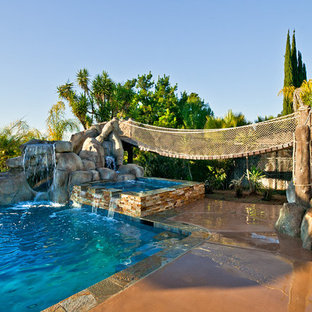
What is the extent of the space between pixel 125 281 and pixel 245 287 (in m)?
0.92

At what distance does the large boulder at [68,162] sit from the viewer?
6034 millimetres

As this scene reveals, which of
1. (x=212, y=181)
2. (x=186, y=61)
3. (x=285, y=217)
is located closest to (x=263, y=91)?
(x=186, y=61)

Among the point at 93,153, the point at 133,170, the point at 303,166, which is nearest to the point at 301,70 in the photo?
the point at 133,170

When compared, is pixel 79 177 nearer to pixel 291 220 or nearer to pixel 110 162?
pixel 110 162

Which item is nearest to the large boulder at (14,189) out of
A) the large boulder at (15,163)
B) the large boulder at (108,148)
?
the large boulder at (15,163)

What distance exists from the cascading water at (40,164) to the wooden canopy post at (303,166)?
5657mm

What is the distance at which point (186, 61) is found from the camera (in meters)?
12.3

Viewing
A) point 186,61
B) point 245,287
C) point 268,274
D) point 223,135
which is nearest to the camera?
point 245,287

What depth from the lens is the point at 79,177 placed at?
18.8ft

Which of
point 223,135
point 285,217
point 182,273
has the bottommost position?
point 182,273

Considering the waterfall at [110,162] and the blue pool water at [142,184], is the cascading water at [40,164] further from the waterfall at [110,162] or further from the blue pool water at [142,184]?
the waterfall at [110,162]

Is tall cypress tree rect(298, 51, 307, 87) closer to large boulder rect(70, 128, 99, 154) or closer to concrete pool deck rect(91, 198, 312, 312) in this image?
large boulder rect(70, 128, 99, 154)

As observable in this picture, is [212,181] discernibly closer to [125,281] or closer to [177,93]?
[125,281]

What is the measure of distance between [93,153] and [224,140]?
3950mm
